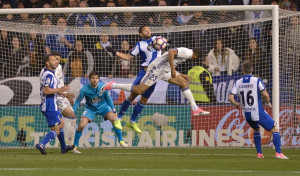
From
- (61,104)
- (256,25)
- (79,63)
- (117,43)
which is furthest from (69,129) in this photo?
(256,25)

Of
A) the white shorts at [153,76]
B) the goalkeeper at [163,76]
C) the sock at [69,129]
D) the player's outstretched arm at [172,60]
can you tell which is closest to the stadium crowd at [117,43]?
the sock at [69,129]

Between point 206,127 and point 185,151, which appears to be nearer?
point 185,151

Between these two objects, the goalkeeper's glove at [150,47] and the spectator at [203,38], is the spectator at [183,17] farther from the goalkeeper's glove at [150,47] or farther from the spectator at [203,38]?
the goalkeeper's glove at [150,47]

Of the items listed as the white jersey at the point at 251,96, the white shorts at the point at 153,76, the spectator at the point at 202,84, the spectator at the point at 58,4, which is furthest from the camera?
the spectator at the point at 58,4

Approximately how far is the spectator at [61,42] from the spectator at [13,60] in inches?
26.2

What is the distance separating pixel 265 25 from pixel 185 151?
13.6ft

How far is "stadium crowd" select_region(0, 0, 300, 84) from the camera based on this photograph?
1739 cm

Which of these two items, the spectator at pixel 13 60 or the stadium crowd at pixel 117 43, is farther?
the spectator at pixel 13 60

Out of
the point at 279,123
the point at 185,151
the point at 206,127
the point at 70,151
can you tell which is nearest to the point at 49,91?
the point at 70,151

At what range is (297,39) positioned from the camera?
1711 centimetres

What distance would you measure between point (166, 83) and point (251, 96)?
Answer: 15.2 ft

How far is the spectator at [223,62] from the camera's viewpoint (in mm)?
17203

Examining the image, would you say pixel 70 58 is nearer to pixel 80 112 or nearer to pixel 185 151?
pixel 80 112

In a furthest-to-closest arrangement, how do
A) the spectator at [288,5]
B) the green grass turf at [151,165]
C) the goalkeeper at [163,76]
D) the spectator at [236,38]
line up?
1. the spectator at [288,5]
2. the spectator at [236,38]
3. the goalkeeper at [163,76]
4. the green grass turf at [151,165]
